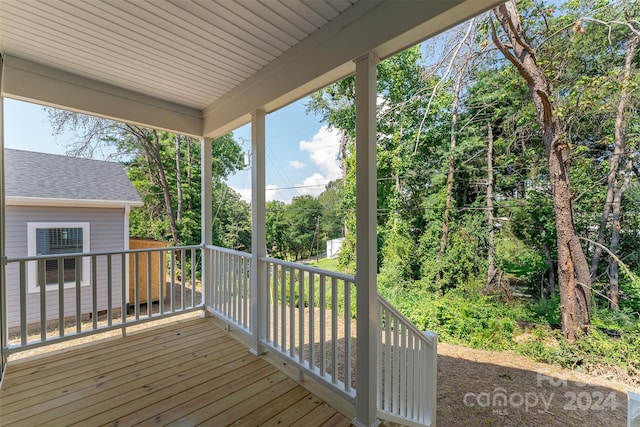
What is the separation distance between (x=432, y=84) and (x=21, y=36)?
270 inches

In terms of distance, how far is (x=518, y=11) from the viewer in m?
4.60

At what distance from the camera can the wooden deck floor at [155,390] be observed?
5.38 ft

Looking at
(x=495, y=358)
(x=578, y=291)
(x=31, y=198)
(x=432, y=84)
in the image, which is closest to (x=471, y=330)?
(x=495, y=358)

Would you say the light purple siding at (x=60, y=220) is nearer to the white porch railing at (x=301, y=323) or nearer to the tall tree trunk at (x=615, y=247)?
the white porch railing at (x=301, y=323)

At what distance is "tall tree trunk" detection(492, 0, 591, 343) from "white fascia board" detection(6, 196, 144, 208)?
7.36m

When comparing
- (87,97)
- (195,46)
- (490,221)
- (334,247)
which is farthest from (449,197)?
(87,97)

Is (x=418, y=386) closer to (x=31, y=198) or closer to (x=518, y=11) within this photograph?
(x=31, y=198)

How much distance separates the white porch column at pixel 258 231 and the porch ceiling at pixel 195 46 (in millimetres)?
253

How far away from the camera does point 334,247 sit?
7.86 metres

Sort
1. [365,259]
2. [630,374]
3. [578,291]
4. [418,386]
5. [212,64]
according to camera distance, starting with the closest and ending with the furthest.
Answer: [365,259] → [418,386] → [212,64] → [630,374] → [578,291]

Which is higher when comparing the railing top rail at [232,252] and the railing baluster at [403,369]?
the railing top rail at [232,252]

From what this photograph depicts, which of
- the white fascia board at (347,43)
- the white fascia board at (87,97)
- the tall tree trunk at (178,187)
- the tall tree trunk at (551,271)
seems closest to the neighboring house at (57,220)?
the white fascia board at (87,97)

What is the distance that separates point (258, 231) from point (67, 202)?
403cm

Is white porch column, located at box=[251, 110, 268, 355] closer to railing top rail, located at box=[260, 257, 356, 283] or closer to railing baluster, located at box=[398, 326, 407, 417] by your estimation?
railing top rail, located at box=[260, 257, 356, 283]
